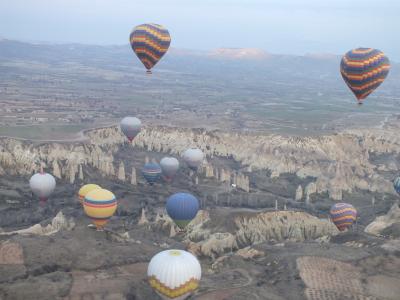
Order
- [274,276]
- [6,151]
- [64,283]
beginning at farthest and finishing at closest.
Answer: [6,151]
[274,276]
[64,283]

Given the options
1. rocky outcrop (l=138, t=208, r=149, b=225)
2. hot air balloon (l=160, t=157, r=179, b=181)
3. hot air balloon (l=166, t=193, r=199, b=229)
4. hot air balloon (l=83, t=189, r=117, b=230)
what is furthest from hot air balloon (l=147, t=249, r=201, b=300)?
hot air balloon (l=160, t=157, r=179, b=181)

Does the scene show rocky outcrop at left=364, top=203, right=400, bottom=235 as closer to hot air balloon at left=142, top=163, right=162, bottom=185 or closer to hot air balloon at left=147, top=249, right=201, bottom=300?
hot air balloon at left=142, top=163, right=162, bottom=185

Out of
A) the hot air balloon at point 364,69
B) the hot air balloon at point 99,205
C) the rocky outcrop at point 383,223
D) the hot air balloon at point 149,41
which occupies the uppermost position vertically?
the hot air balloon at point 149,41

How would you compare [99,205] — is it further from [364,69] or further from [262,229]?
[364,69]

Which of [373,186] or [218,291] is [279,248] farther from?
[373,186]

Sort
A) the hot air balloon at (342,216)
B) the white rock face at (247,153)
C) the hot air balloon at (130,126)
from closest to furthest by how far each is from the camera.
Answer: the hot air balloon at (342,216) → the white rock face at (247,153) → the hot air balloon at (130,126)

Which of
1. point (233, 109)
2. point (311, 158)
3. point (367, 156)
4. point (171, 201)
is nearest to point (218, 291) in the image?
point (171, 201)

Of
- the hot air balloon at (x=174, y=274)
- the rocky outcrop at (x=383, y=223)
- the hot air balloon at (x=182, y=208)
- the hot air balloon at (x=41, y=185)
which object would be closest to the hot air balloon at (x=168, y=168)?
the hot air balloon at (x=41, y=185)

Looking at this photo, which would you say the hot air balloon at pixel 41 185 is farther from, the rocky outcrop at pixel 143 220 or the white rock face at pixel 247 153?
the white rock face at pixel 247 153
